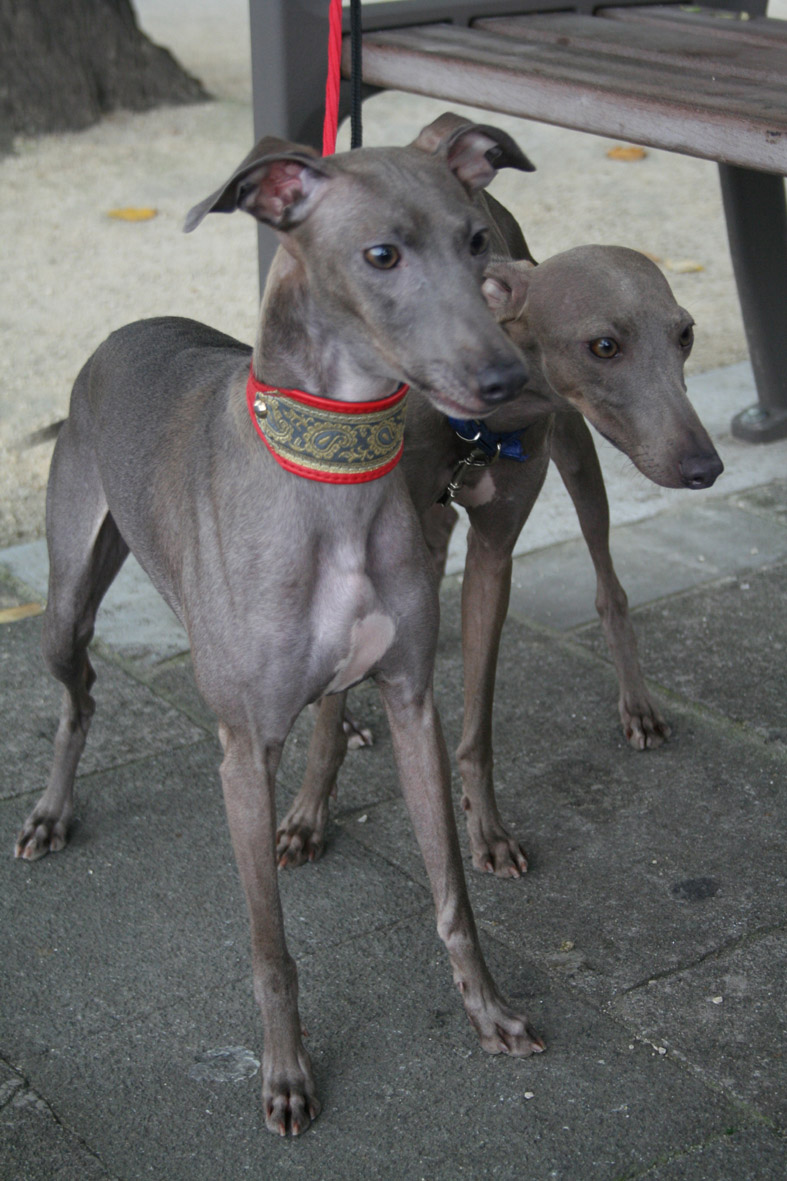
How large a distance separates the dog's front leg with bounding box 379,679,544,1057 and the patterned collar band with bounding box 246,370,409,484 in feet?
1.67

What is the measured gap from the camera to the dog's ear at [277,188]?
2303 mm

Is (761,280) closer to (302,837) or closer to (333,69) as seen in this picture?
(333,69)

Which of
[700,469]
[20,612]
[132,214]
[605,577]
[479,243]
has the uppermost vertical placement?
[479,243]

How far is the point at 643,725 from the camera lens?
3.90 metres

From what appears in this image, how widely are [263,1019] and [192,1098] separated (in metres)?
0.21

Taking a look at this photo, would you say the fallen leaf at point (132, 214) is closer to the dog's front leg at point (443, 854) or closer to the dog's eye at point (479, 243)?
the dog's front leg at point (443, 854)

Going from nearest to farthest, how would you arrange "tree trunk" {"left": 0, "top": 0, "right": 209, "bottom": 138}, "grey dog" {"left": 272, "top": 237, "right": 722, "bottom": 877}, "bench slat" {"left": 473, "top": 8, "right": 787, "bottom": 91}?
"grey dog" {"left": 272, "top": 237, "right": 722, "bottom": 877} < "bench slat" {"left": 473, "top": 8, "right": 787, "bottom": 91} < "tree trunk" {"left": 0, "top": 0, "right": 209, "bottom": 138}

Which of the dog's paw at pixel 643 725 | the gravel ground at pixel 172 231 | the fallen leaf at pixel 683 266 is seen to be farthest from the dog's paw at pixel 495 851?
the fallen leaf at pixel 683 266

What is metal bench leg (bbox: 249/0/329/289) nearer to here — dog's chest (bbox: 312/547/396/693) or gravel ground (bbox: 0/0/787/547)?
dog's chest (bbox: 312/547/396/693)

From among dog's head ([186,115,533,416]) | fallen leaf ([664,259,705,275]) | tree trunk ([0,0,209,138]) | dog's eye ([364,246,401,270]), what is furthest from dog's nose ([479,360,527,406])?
tree trunk ([0,0,209,138])

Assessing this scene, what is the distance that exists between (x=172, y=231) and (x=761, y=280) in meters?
4.43

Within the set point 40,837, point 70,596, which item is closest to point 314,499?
point 70,596

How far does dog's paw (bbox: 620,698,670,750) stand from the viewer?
12.8 feet

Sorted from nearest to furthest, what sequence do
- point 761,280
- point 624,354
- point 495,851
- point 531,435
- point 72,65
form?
1. point 624,354
2. point 531,435
3. point 495,851
4. point 761,280
5. point 72,65
